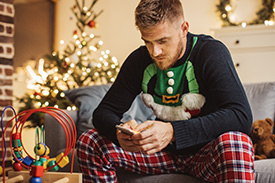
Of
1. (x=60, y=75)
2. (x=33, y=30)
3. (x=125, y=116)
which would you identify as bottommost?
(x=125, y=116)

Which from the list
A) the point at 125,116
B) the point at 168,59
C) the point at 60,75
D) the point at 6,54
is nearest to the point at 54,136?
the point at 125,116

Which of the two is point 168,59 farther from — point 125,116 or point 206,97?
point 125,116

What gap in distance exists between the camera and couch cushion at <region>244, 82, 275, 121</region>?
2020 millimetres

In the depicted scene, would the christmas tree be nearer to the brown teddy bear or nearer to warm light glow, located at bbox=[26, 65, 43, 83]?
warm light glow, located at bbox=[26, 65, 43, 83]

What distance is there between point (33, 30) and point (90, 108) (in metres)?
2.72

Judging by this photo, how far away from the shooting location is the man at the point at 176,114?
45.0 inches

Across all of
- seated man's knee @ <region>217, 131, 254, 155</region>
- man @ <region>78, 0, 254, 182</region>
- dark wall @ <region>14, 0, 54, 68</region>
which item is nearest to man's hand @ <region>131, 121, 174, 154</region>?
man @ <region>78, 0, 254, 182</region>

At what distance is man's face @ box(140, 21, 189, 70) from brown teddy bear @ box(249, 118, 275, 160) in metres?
0.67

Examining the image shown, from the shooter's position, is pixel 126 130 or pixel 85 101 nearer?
pixel 126 130

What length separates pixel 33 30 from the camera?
14.9ft

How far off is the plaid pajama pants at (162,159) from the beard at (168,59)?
1.18 feet

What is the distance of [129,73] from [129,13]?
330 centimetres

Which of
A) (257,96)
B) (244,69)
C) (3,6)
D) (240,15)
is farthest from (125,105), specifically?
(240,15)

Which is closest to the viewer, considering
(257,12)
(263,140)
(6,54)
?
(263,140)
